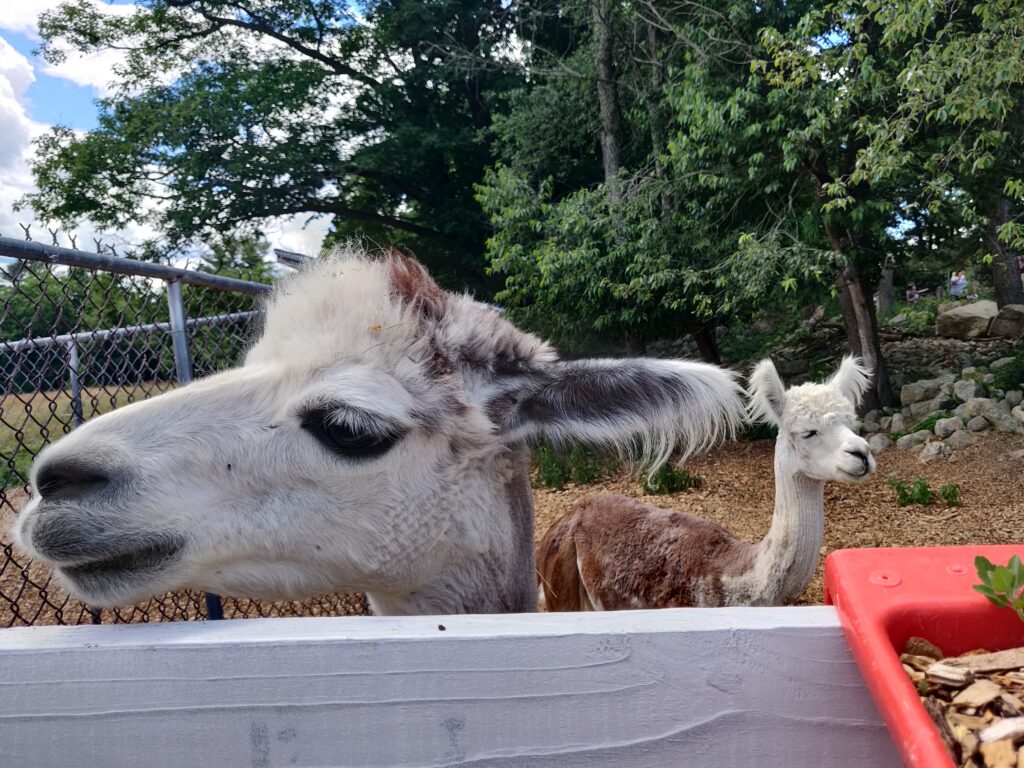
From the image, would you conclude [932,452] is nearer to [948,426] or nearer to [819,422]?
[948,426]

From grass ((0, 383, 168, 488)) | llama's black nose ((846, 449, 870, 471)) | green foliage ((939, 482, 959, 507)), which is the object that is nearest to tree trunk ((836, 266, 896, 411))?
green foliage ((939, 482, 959, 507))

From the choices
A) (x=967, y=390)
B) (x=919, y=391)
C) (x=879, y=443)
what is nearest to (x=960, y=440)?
(x=879, y=443)

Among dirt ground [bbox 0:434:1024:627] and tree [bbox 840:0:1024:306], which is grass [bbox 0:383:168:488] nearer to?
dirt ground [bbox 0:434:1024:627]

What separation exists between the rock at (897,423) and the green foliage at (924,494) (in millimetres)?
2102

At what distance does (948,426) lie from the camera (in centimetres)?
887

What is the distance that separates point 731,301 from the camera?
28.3 feet

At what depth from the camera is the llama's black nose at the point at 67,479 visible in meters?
1.44

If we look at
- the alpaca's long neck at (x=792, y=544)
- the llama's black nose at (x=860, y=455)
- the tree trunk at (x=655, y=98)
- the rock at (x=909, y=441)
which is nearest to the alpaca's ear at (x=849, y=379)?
the llama's black nose at (x=860, y=455)

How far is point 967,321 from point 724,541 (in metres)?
12.3

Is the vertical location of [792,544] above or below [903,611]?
below

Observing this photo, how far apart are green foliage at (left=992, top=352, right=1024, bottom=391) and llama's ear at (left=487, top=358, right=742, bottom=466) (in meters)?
10.0

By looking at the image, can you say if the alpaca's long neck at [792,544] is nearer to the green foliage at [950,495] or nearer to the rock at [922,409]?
the green foliage at [950,495]

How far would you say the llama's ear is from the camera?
1716mm

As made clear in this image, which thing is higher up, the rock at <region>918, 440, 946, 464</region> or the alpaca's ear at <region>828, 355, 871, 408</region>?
the alpaca's ear at <region>828, 355, 871, 408</region>
